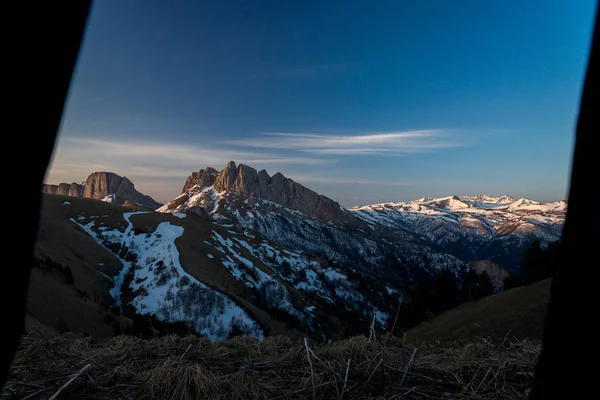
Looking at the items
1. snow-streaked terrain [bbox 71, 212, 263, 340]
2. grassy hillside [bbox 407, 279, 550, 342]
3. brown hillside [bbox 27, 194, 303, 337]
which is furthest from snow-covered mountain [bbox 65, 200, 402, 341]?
grassy hillside [bbox 407, 279, 550, 342]

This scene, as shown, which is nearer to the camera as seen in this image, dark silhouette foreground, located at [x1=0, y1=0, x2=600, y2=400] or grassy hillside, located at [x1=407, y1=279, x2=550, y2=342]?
dark silhouette foreground, located at [x1=0, y1=0, x2=600, y2=400]

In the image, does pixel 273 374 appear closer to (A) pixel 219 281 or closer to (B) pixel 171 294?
(B) pixel 171 294

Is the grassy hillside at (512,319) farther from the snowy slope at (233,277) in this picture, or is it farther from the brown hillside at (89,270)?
the snowy slope at (233,277)

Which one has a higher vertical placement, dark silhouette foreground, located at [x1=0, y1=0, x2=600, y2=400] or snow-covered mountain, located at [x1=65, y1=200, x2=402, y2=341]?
dark silhouette foreground, located at [x1=0, y1=0, x2=600, y2=400]

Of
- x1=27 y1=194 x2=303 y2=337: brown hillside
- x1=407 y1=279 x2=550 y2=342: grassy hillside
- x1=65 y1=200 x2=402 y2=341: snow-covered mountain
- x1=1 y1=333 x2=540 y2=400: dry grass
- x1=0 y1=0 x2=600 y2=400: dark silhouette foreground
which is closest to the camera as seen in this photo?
x1=0 y1=0 x2=600 y2=400: dark silhouette foreground

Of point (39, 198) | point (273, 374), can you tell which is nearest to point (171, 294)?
point (273, 374)

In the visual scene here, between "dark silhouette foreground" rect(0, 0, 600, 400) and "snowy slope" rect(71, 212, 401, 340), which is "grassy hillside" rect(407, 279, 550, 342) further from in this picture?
"snowy slope" rect(71, 212, 401, 340)

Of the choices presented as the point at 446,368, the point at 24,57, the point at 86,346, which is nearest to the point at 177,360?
the point at 86,346

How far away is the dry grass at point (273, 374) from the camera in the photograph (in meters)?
3.12

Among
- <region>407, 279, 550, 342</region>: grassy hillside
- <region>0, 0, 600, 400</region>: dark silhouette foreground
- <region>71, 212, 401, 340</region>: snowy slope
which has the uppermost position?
<region>0, 0, 600, 400</region>: dark silhouette foreground

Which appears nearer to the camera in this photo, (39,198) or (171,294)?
(39,198)

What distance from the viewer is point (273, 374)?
370 centimetres

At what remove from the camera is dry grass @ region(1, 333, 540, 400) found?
312cm

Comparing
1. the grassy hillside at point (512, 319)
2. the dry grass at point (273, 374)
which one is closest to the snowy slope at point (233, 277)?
the grassy hillside at point (512, 319)
